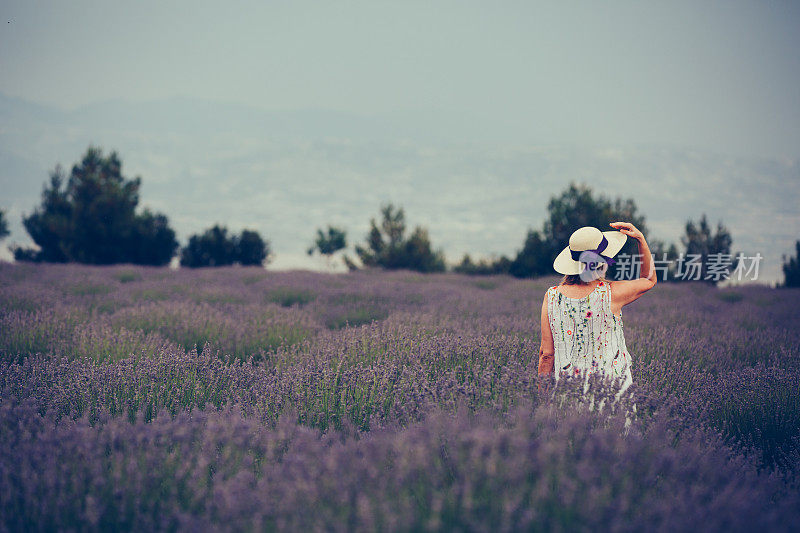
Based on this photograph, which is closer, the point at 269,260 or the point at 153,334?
the point at 153,334

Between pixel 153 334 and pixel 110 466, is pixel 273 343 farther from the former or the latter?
pixel 110 466

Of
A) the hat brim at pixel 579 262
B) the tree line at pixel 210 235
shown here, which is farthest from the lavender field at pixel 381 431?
the tree line at pixel 210 235

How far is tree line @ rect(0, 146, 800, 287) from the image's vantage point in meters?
15.0

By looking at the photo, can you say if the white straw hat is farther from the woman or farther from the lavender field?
the lavender field

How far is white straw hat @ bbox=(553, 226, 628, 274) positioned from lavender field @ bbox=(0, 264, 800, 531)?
0.62 metres

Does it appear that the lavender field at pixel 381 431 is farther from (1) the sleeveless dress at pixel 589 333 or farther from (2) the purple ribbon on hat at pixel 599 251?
(2) the purple ribbon on hat at pixel 599 251

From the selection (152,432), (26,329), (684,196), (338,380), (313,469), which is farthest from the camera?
(684,196)

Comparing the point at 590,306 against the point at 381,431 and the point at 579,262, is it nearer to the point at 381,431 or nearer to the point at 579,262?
the point at 579,262

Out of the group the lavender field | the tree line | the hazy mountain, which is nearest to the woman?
the lavender field

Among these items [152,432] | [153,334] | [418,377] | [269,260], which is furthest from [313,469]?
[269,260]

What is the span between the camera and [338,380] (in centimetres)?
315

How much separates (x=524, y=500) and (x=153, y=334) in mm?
3951

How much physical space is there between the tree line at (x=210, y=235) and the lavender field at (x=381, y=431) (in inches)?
378

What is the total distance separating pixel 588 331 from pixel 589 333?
0.05 ft
